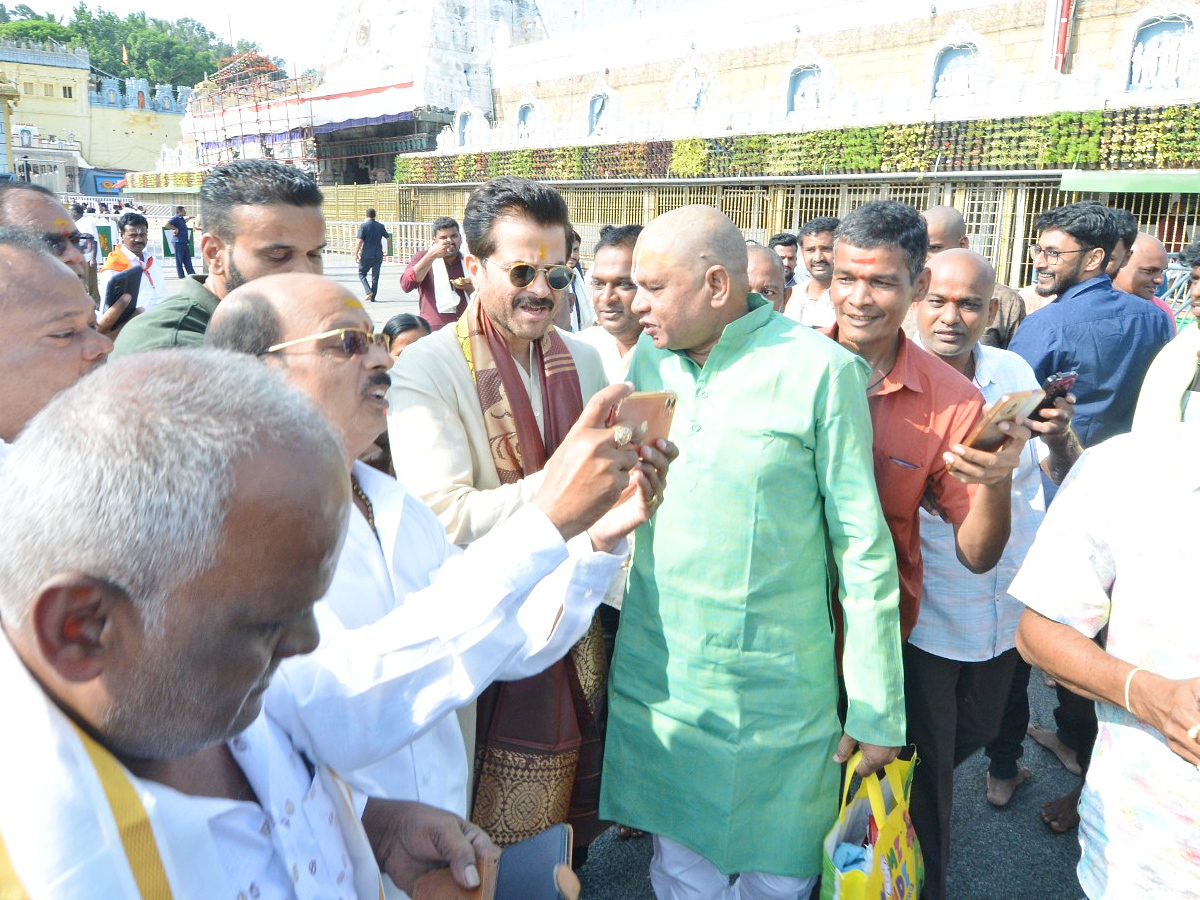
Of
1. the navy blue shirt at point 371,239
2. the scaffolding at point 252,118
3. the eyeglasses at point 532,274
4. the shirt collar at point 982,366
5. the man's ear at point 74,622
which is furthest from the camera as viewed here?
the scaffolding at point 252,118

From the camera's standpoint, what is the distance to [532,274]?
244 centimetres

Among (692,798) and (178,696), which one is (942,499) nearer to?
(692,798)

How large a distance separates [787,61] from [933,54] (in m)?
4.38

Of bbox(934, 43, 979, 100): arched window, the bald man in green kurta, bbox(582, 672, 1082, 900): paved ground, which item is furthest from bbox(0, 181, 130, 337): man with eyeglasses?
bbox(934, 43, 979, 100): arched window

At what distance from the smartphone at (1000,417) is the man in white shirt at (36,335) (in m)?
2.13

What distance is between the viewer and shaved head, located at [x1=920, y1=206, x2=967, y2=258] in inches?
200

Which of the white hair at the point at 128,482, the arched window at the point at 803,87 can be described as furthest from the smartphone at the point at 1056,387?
the arched window at the point at 803,87

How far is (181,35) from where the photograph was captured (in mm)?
101812

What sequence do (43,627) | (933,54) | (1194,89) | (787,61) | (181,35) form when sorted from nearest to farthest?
1. (43,627)
2. (1194,89)
3. (933,54)
4. (787,61)
5. (181,35)

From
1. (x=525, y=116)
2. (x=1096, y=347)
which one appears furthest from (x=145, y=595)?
(x=525, y=116)

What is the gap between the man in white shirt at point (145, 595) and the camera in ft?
2.57

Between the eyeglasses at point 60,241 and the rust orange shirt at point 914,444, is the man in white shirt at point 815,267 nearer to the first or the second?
the rust orange shirt at point 914,444

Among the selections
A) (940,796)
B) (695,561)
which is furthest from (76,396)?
(940,796)

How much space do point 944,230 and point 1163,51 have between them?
14698mm
